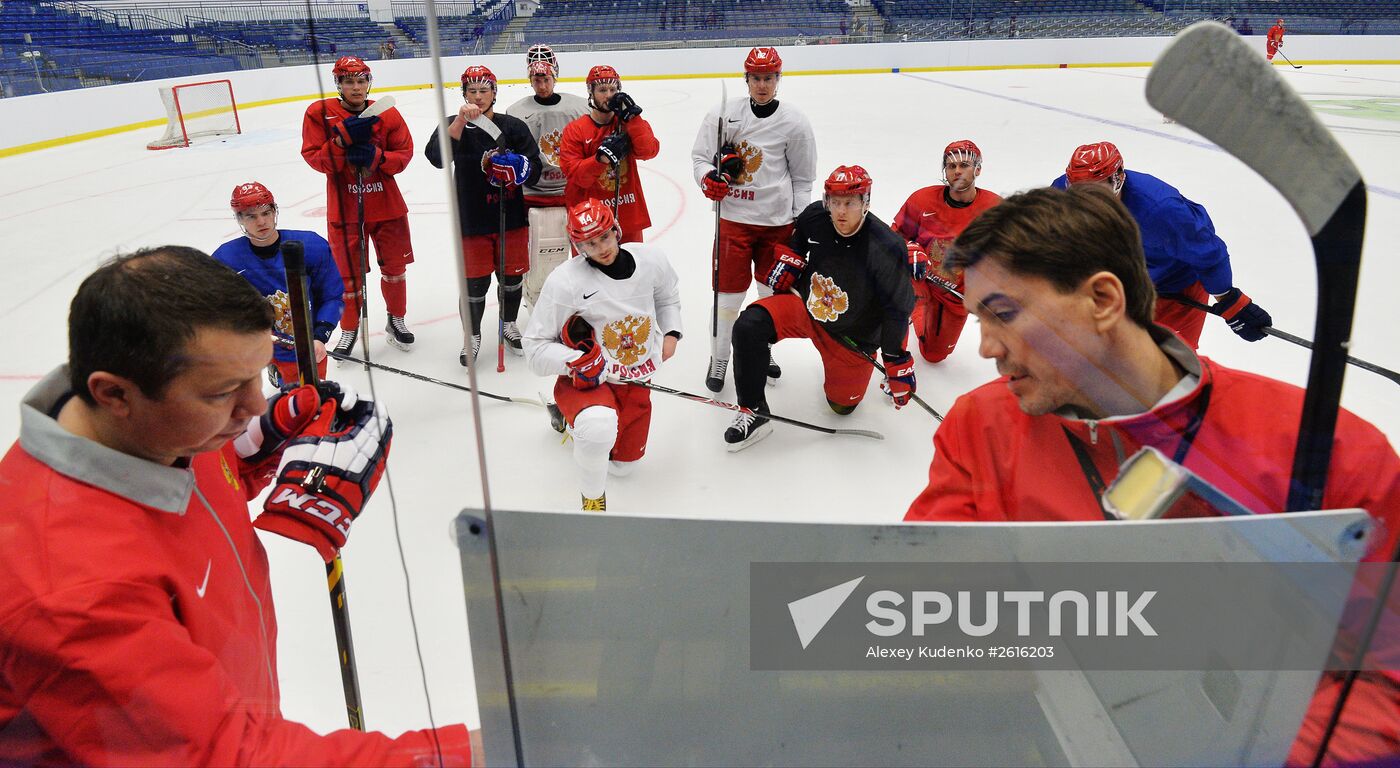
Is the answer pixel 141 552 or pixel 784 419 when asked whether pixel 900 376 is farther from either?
pixel 141 552

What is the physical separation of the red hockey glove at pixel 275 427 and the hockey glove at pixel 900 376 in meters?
1.70

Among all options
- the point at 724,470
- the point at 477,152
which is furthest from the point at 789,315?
the point at 477,152

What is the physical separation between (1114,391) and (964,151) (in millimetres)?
2167

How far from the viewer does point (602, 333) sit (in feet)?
6.54

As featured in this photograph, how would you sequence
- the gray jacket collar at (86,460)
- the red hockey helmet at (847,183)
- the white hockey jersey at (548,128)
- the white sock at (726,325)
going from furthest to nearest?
the white hockey jersey at (548,128) < the white sock at (726,325) < the red hockey helmet at (847,183) < the gray jacket collar at (86,460)

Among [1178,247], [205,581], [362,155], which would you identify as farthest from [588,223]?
[205,581]

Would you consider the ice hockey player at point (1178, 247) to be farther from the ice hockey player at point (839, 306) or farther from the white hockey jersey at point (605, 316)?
the white hockey jersey at point (605, 316)

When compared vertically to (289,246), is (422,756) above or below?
below

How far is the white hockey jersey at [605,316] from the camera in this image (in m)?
1.91

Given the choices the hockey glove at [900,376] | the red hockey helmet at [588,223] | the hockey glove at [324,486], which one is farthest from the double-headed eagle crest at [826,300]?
the hockey glove at [324,486]

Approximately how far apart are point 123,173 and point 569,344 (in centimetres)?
194

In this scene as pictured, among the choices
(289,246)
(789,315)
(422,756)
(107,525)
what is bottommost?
(789,315)

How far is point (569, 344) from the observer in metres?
1.96

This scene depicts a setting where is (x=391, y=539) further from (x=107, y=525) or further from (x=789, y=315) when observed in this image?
(x=789, y=315)
